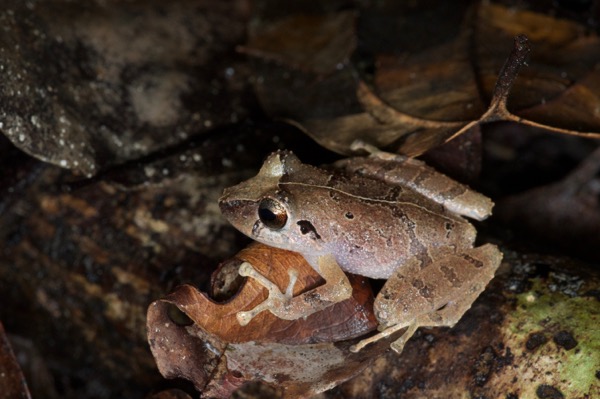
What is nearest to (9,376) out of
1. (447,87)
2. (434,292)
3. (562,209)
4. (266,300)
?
(266,300)

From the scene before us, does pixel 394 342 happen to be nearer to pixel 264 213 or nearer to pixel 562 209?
pixel 264 213

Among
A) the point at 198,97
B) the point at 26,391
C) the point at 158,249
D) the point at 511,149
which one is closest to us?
the point at 26,391

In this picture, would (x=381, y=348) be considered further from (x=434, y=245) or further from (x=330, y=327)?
(x=434, y=245)

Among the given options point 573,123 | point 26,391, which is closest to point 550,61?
point 573,123

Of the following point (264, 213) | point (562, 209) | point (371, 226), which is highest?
point (562, 209)

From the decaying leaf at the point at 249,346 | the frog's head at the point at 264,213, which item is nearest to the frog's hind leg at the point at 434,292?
the decaying leaf at the point at 249,346

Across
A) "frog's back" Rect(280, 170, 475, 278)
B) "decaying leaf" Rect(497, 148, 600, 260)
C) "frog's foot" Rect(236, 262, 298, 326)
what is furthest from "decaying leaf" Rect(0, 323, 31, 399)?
"decaying leaf" Rect(497, 148, 600, 260)

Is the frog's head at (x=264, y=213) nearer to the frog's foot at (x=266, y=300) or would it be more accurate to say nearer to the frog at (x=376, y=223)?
the frog at (x=376, y=223)
